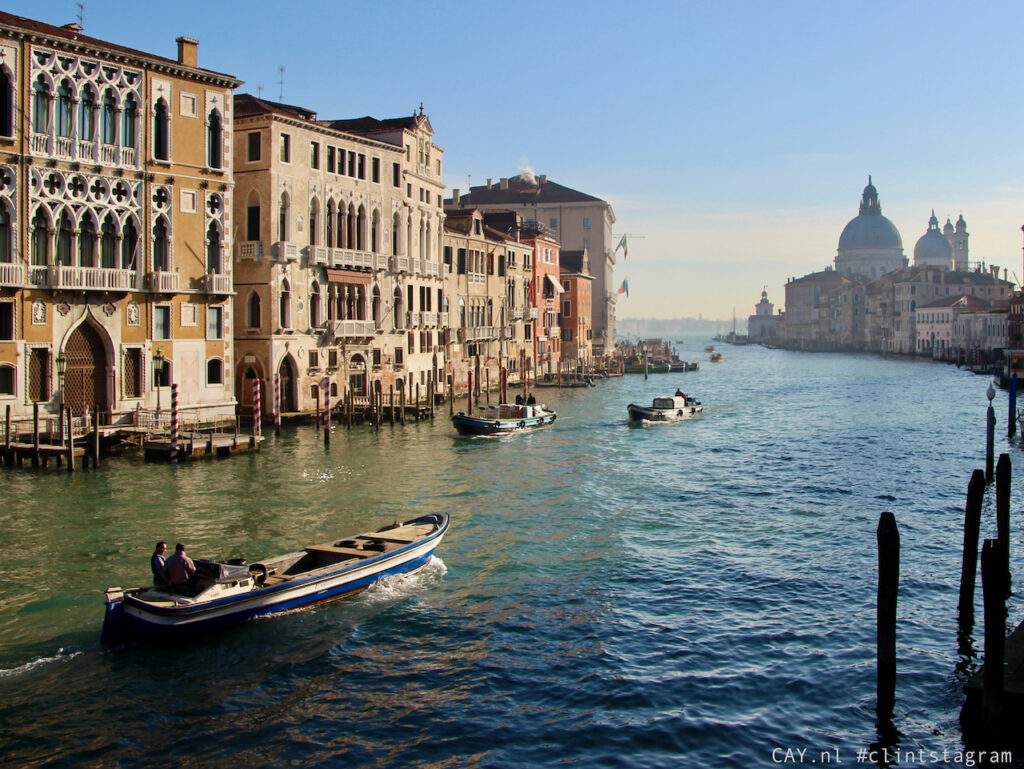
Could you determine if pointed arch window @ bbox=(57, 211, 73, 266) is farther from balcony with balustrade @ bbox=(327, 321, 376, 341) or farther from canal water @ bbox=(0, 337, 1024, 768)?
balcony with balustrade @ bbox=(327, 321, 376, 341)

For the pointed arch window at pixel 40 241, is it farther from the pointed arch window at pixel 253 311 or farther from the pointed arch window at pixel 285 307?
the pointed arch window at pixel 285 307

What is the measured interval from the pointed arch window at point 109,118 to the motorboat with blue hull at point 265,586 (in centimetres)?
1813

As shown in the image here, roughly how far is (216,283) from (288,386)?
623 cm

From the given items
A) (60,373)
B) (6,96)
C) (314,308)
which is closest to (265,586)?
(60,373)

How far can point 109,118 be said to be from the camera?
98.5 feet

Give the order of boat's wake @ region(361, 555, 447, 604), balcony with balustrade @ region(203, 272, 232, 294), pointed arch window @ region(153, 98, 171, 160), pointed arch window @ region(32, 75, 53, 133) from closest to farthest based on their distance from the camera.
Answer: boat's wake @ region(361, 555, 447, 604)
pointed arch window @ region(32, 75, 53, 133)
pointed arch window @ region(153, 98, 171, 160)
balcony with balustrade @ region(203, 272, 232, 294)

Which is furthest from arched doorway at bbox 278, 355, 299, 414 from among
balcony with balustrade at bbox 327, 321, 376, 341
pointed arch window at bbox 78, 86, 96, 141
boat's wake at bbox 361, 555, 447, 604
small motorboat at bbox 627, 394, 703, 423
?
boat's wake at bbox 361, 555, 447, 604

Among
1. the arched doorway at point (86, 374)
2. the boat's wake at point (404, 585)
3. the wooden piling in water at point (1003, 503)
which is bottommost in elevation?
the boat's wake at point (404, 585)

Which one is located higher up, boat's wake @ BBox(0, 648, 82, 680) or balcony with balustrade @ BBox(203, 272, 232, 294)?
balcony with balustrade @ BBox(203, 272, 232, 294)

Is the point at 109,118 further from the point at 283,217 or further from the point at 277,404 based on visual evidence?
the point at 277,404

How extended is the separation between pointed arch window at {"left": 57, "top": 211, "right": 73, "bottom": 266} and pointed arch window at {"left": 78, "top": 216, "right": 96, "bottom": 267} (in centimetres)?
34

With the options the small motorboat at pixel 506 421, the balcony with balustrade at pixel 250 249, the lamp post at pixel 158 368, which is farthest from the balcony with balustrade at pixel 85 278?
the small motorboat at pixel 506 421

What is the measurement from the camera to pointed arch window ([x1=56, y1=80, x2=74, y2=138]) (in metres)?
28.7

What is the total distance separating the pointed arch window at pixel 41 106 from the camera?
92.1ft
